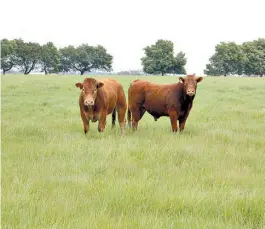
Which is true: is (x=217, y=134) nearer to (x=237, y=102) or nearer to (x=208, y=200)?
(x=208, y=200)

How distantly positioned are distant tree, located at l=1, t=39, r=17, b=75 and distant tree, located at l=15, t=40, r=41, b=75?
1162 millimetres

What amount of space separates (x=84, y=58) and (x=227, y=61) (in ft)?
121

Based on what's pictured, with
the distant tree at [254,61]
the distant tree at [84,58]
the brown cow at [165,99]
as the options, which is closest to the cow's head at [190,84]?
the brown cow at [165,99]

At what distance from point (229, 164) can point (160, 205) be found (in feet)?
8.50

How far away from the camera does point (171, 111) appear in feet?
34.2

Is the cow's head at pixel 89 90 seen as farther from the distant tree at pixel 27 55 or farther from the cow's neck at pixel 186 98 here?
the distant tree at pixel 27 55

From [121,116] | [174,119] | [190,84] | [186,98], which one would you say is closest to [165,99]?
[186,98]

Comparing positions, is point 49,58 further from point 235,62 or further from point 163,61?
point 235,62

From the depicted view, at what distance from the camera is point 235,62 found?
3979 inches

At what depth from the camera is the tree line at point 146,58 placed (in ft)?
305

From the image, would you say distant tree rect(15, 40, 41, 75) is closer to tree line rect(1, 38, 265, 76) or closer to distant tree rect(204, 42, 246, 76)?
tree line rect(1, 38, 265, 76)

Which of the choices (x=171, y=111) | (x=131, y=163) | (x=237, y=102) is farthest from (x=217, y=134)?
(x=237, y=102)

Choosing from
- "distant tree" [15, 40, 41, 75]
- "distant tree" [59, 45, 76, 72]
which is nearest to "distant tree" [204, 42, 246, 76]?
"distant tree" [59, 45, 76, 72]

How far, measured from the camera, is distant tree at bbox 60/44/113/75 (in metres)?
108
